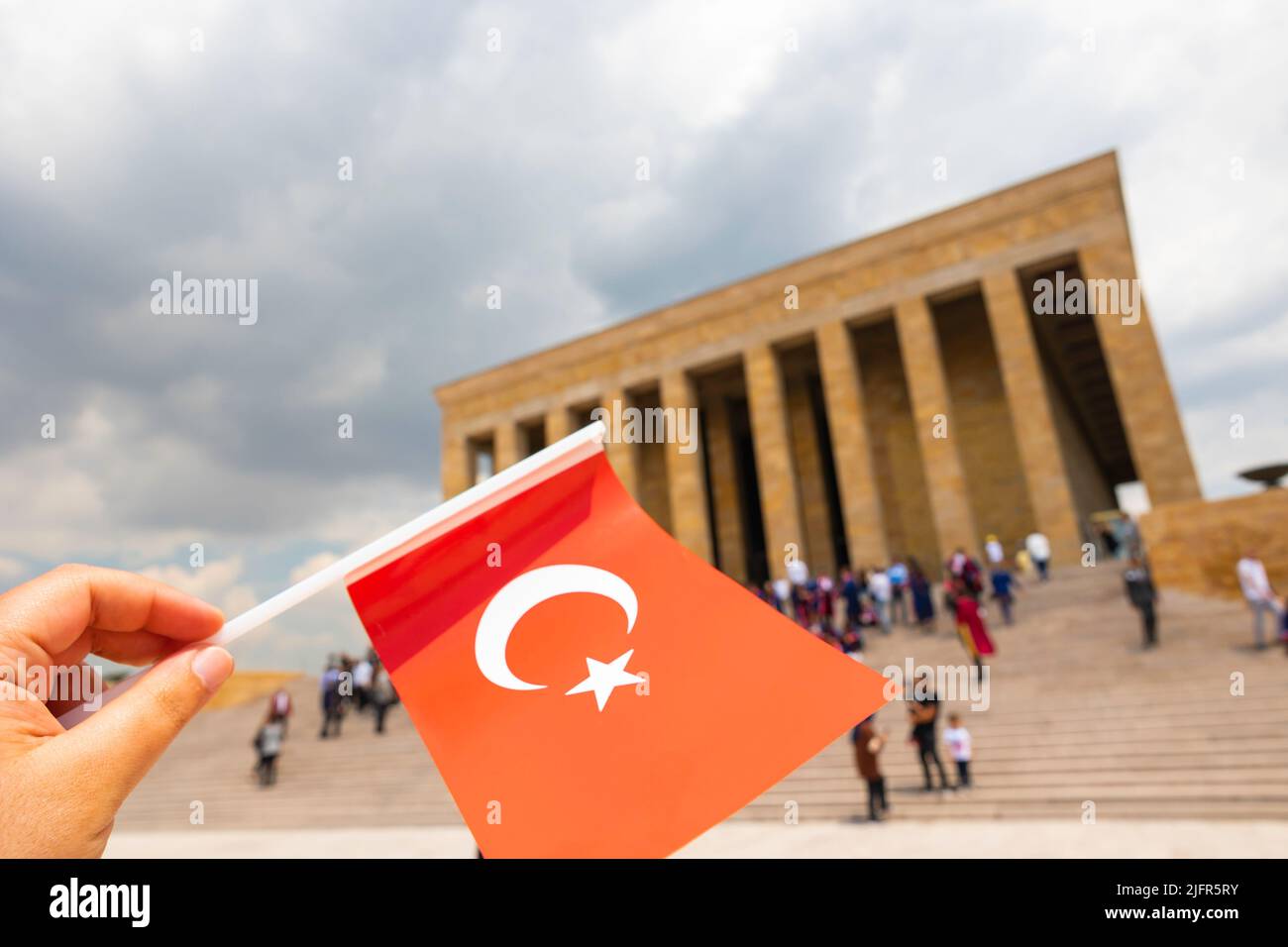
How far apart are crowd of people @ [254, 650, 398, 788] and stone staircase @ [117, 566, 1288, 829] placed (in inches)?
14.8

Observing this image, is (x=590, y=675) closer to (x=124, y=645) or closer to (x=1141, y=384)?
(x=124, y=645)

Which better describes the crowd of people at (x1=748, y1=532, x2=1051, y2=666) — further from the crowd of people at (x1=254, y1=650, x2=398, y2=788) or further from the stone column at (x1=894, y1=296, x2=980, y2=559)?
the crowd of people at (x1=254, y1=650, x2=398, y2=788)

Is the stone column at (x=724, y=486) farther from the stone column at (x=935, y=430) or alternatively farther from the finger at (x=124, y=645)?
the finger at (x=124, y=645)

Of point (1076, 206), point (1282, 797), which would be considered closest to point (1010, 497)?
point (1076, 206)

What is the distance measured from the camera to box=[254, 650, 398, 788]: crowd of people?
15.0 meters

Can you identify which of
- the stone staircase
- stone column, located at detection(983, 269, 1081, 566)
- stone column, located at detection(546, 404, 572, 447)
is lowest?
the stone staircase

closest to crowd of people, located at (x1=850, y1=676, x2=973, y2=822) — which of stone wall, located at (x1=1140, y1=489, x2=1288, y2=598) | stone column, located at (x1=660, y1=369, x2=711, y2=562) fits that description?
stone wall, located at (x1=1140, y1=489, x2=1288, y2=598)

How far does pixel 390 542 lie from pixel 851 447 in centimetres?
2582

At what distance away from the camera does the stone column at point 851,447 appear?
2559 centimetres

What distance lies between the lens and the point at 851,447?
2650cm

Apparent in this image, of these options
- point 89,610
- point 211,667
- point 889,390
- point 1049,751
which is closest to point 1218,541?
point 1049,751

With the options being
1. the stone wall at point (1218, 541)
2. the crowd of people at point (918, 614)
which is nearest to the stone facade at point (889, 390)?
the crowd of people at point (918, 614)

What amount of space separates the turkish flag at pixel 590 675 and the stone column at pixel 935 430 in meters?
24.0
